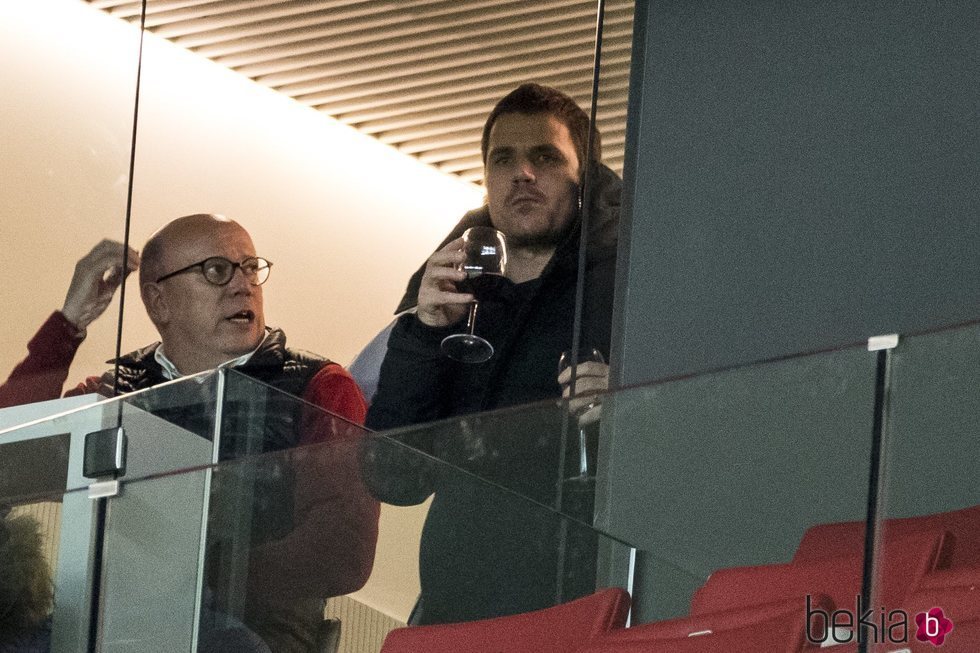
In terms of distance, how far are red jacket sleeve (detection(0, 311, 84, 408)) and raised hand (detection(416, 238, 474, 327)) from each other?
1.20 metres

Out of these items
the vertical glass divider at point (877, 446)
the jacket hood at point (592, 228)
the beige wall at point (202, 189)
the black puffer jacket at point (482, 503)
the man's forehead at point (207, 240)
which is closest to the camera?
the vertical glass divider at point (877, 446)

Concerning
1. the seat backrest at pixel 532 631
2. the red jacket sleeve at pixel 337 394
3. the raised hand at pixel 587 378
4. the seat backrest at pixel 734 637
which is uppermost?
the raised hand at pixel 587 378

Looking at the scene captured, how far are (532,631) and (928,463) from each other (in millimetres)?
751

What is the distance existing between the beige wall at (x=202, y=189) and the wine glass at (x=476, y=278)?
18 centimetres

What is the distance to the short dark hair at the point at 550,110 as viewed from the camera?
18.9 feet

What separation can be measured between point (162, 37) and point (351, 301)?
1.22 meters

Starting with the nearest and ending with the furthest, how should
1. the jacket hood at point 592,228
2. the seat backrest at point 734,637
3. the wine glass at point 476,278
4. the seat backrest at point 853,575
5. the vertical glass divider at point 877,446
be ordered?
1. the seat backrest at point 734,637
2. the seat backrest at point 853,575
3. the vertical glass divider at point 877,446
4. the wine glass at point 476,278
5. the jacket hood at point 592,228

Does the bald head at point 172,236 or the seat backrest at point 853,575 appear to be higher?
the bald head at point 172,236

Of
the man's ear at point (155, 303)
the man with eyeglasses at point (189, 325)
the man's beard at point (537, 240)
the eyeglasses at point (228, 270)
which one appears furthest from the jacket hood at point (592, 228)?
the man's ear at point (155, 303)

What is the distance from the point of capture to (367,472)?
3.33 metres

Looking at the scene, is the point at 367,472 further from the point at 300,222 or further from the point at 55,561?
the point at 300,222

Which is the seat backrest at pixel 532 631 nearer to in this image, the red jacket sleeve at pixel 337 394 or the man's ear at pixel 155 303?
the red jacket sleeve at pixel 337 394

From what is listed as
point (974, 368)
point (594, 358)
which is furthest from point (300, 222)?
point (974, 368)

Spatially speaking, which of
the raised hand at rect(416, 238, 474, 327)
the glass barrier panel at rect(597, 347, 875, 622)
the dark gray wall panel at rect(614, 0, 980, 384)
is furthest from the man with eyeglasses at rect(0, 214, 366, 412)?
the glass barrier panel at rect(597, 347, 875, 622)
